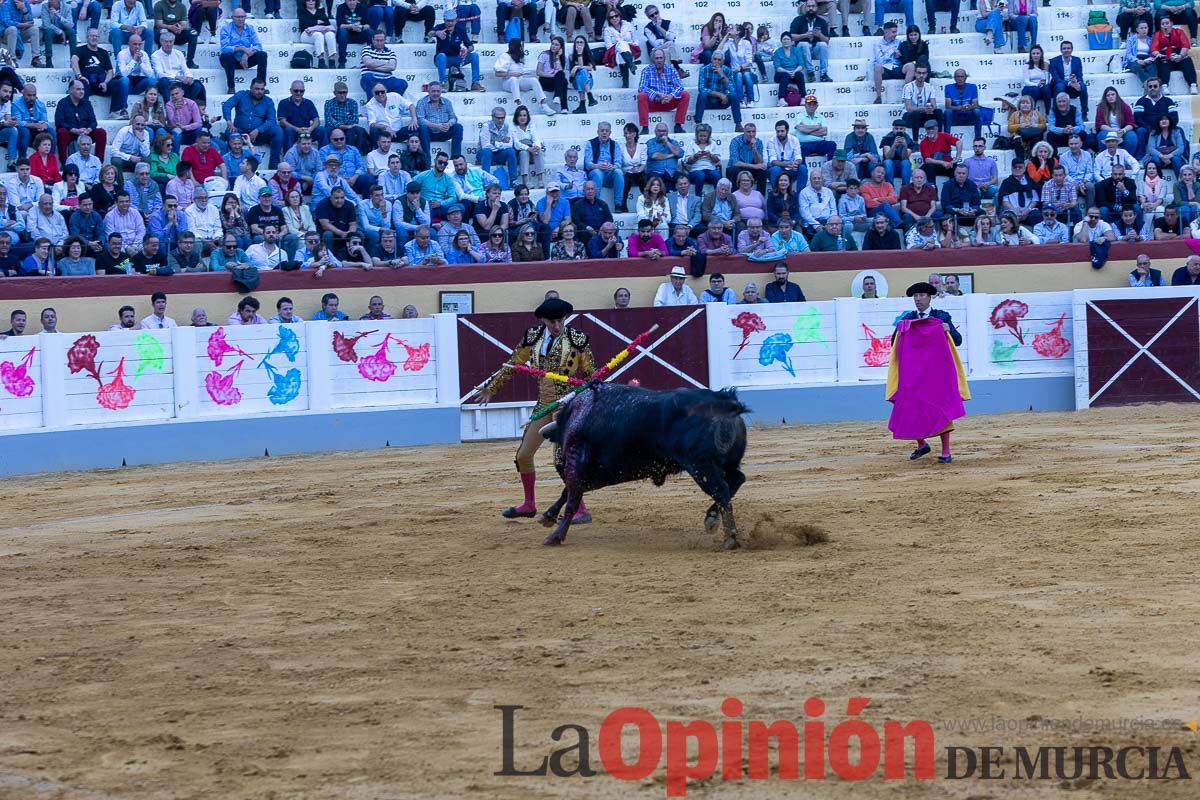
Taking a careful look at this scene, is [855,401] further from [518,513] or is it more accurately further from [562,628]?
[562,628]

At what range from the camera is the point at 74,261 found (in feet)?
50.8

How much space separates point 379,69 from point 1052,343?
27.7ft

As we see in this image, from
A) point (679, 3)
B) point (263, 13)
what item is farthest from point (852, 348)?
point (263, 13)

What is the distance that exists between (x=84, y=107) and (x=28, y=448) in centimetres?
454

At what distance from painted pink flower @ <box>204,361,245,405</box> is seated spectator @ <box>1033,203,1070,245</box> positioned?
9.25 meters

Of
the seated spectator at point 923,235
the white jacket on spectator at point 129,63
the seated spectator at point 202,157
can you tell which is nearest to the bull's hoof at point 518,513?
the seated spectator at point 202,157

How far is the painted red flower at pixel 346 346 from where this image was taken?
15555mm

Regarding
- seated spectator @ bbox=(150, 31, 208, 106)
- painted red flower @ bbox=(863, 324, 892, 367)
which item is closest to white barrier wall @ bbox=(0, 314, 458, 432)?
seated spectator @ bbox=(150, 31, 208, 106)

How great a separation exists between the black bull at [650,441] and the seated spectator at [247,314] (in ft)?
22.8

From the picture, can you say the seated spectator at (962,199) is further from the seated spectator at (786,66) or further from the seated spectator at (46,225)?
the seated spectator at (46,225)

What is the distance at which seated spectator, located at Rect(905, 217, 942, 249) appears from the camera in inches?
707

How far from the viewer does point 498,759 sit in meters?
4.71

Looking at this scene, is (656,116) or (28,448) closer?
(28,448)

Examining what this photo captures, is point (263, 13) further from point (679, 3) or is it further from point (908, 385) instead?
point (908, 385)
